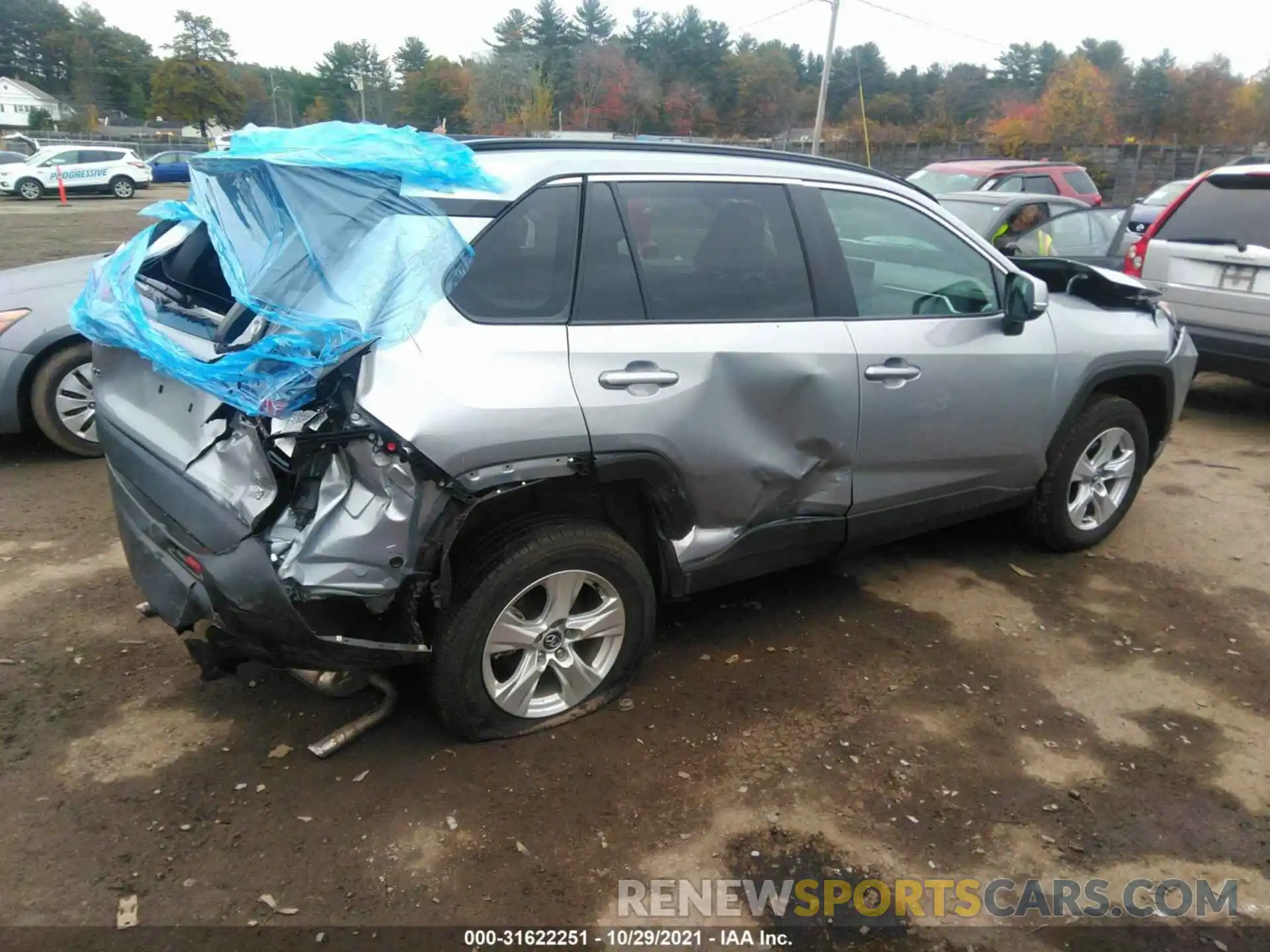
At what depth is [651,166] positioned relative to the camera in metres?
3.09

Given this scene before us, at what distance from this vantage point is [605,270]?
293cm

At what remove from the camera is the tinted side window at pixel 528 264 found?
8.80ft

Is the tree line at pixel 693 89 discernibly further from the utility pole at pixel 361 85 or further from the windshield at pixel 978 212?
the windshield at pixel 978 212

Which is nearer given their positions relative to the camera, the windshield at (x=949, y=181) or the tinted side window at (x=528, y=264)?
the tinted side window at (x=528, y=264)

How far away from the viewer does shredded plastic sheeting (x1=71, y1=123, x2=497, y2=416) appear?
2.49 metres

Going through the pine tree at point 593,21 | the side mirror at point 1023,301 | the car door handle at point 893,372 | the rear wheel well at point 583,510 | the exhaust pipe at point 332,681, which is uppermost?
the pine tree at point 593,21

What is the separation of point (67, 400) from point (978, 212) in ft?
26.1

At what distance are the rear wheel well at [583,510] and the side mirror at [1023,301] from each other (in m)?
1.81

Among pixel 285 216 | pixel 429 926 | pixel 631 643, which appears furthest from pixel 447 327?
pixel 429 926

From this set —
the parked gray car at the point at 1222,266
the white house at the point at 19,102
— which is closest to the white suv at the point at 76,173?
the parked gray car at the point at 1222,266

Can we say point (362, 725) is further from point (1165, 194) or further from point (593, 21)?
point (593, 21)

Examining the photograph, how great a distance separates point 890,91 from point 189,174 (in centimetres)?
6276

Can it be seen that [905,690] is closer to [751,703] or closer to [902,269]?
[751,703]
